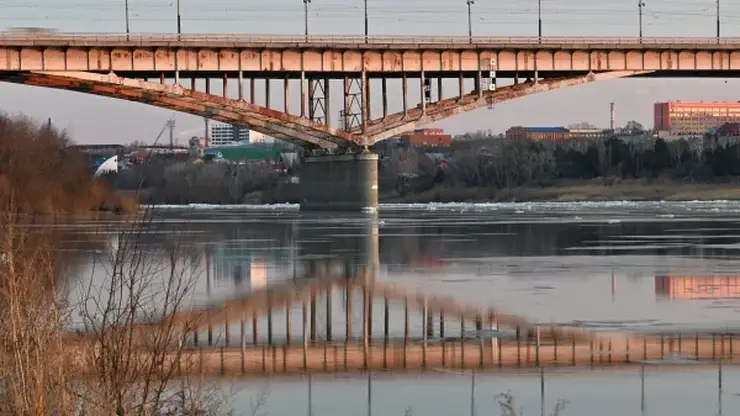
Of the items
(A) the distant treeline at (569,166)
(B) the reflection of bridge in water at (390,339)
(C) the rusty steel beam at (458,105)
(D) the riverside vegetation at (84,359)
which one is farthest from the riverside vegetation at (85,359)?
(A) the distant treeline at (569,166)

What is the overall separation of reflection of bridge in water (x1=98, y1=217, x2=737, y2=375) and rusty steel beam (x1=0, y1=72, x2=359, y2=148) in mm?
50976

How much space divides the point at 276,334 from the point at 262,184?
437 feet

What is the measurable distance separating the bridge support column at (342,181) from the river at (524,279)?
21374mm

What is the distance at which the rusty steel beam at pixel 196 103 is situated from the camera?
7556 centimetres

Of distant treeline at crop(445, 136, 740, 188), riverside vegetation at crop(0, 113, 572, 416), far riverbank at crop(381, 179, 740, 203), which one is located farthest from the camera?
distant treeline at crop(445, 136, 740, 188)

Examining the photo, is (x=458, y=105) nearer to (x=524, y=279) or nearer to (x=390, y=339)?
(x=524, y=279)

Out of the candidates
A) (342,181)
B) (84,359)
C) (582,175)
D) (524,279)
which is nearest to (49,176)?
(342,181)

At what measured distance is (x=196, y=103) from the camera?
7988 cm

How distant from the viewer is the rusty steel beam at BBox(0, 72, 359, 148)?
75562 millimetres

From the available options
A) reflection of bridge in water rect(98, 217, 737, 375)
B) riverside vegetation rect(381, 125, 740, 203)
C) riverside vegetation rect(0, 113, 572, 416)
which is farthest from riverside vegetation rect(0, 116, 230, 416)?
riverside vegetation rect(381, 125, 740, 203)

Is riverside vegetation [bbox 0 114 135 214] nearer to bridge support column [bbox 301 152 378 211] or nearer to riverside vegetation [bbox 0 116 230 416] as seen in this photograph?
bridge support column [bbox 301 152 378 211]

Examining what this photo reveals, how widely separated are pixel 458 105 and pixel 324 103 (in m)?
7.89

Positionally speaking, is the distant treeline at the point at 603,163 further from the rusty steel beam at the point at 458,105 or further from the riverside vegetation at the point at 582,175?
the rusty steel beam at the point at 458,105

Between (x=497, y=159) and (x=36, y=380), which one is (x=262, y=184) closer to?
(x=497, y=159)
